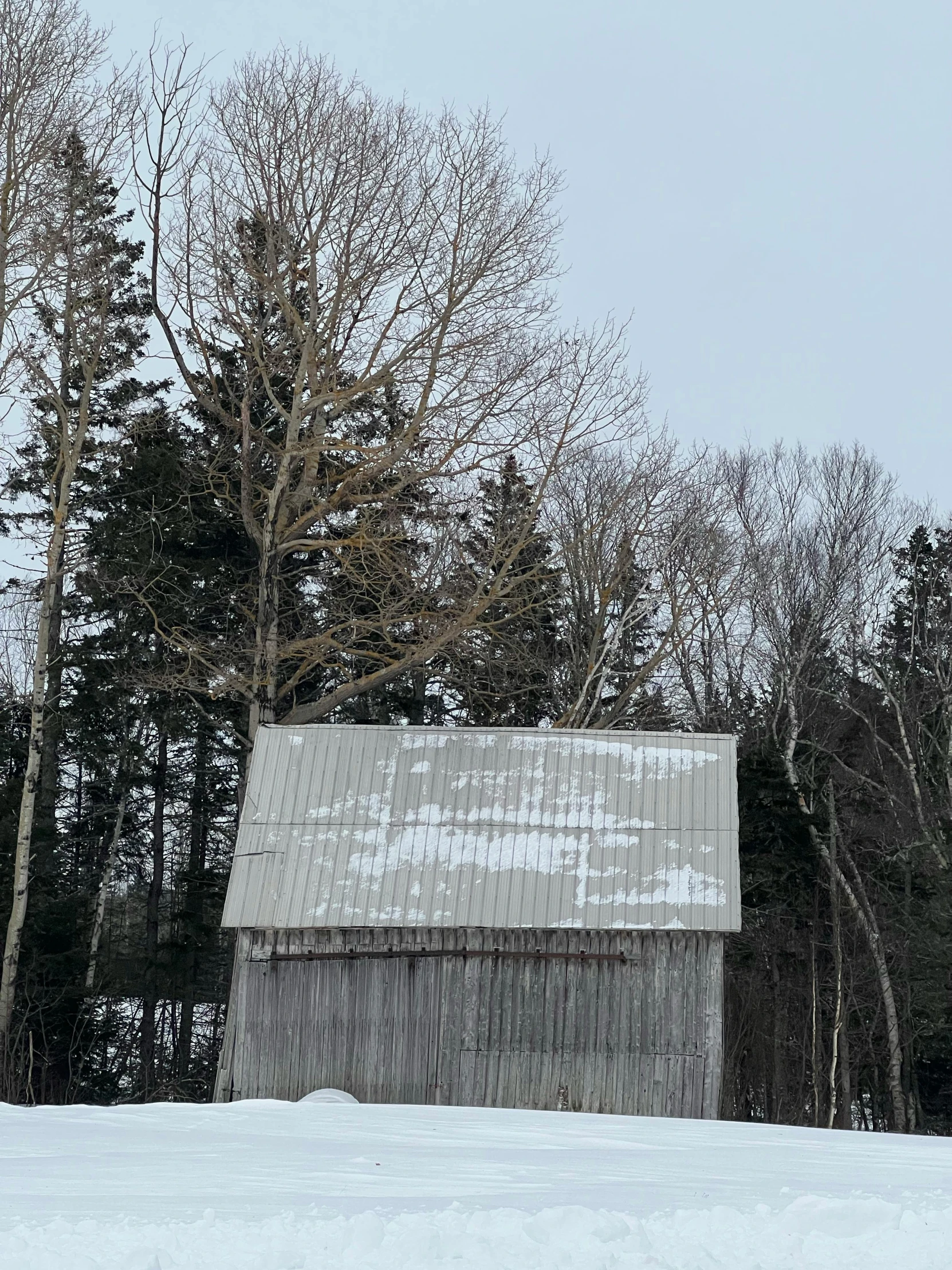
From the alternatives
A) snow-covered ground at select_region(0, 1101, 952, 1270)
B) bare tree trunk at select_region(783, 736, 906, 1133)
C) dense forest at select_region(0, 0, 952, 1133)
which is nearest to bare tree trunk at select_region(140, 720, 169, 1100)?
dense forest at select_region(0, 0, 952, 1133)

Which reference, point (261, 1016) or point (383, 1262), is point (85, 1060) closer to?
point (261, 1016)

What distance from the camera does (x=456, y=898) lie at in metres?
16.2

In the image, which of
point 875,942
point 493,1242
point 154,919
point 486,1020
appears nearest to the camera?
point 493,1242

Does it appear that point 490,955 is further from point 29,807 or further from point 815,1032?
point 815,1032

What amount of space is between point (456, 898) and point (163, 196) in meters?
14.6

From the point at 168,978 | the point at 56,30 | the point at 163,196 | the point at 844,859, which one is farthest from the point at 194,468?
the point at 844,859

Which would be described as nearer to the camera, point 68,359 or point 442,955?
point 442,955

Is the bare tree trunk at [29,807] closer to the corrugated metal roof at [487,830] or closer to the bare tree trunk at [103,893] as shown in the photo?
the corrugated metal roof at [487,830]

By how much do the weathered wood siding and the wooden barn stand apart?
2 centimetres

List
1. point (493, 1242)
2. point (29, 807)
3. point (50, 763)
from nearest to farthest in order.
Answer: point (493, 1242)
point (29, 807)
point (50, 763)

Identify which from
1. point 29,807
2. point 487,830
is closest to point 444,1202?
point 487,830

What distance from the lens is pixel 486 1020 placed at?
16.1 m

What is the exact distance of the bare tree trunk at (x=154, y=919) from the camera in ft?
86.6

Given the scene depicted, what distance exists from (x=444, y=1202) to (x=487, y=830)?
1096cm
